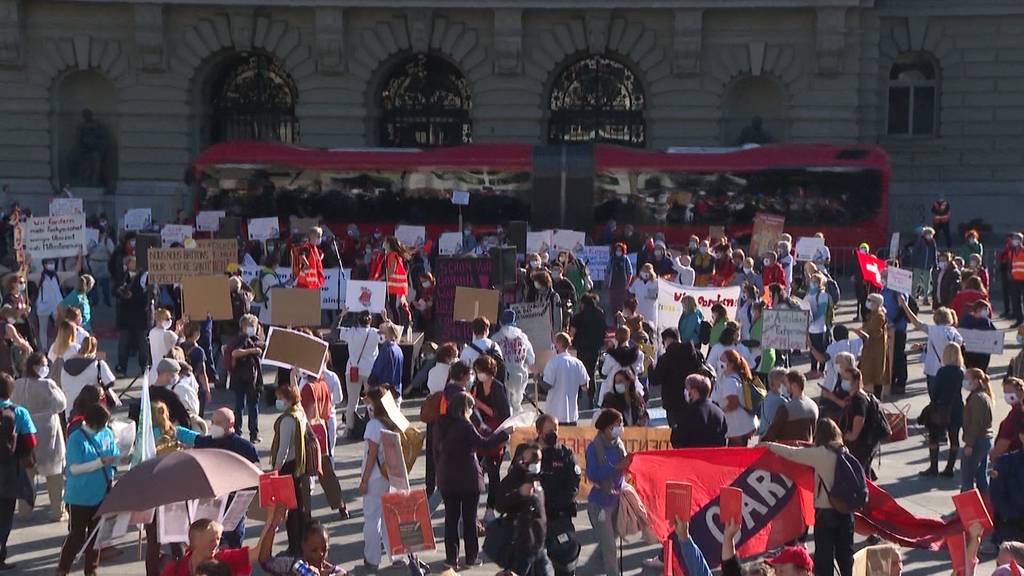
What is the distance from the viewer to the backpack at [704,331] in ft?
64.6

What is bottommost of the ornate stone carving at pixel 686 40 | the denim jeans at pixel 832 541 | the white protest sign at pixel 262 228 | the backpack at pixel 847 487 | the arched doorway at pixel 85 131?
the denim jeans at pixel 832 541

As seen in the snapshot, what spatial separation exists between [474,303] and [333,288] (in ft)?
16.0

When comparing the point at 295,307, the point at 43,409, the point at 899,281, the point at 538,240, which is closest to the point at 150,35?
the point at 538,240

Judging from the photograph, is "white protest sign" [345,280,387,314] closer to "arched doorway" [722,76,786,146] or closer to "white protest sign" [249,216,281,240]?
"white protest sign" [249,216,281,240]

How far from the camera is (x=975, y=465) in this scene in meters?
14.9

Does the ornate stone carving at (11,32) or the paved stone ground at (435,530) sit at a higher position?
the ornate stone carving at (11,32)

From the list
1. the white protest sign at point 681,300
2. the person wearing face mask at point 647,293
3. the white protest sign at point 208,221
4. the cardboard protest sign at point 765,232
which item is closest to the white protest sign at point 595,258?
the cardboard protest sign at point 765,232

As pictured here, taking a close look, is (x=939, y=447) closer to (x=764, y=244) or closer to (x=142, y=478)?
(x=142, y=478)

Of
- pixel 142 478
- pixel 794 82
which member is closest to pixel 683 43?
pixel 794 82

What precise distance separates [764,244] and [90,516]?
775 inches

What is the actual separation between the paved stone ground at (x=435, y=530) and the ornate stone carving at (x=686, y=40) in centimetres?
2247

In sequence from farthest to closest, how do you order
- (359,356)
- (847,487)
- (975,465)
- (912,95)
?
(912,95), (359,356), (975,465), (847,487)

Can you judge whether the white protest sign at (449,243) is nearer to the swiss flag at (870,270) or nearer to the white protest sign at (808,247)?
the white protest sign at (808,247)

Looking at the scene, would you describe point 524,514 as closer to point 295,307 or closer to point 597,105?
point 295,307
